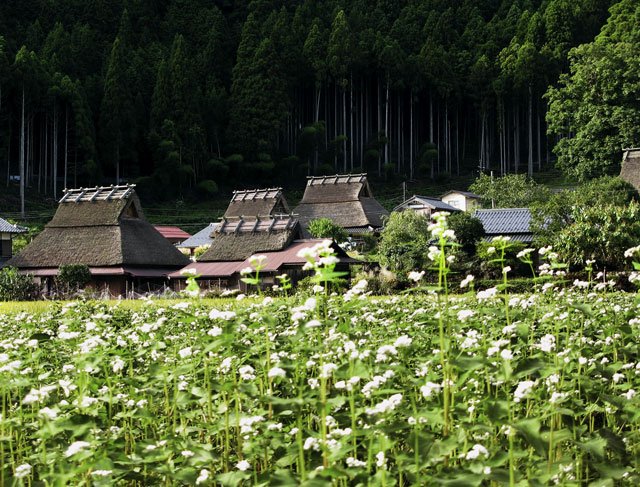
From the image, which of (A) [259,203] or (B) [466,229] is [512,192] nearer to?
(B) [466,229]

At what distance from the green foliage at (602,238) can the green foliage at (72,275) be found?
18.9 metres

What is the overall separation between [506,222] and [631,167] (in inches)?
339

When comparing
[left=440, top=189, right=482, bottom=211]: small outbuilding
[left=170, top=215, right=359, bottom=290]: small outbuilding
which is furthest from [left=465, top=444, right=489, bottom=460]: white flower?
[left=440, top=189, right=482, bottom=211]: small outbuilding

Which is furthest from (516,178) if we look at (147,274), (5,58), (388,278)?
(5,58)

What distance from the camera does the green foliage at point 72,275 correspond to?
25172 mm

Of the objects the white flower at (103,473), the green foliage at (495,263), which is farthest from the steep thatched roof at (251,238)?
the white flower at (103,473)

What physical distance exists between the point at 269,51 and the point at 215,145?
9.78 m

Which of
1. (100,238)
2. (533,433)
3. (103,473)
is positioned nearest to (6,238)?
(100,238)

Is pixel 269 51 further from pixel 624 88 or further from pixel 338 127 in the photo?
pixel 624 88

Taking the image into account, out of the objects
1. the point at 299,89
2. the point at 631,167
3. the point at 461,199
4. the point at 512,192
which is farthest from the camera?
the point at 299,89

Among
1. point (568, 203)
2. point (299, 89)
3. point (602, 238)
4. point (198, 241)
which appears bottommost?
point (602, 238)

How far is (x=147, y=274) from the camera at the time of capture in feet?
87.2

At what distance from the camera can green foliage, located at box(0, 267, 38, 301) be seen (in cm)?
2203

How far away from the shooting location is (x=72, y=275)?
25.2m
